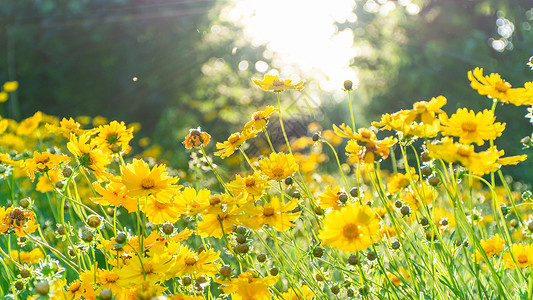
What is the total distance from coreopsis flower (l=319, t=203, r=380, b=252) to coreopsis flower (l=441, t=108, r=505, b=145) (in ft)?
0.96

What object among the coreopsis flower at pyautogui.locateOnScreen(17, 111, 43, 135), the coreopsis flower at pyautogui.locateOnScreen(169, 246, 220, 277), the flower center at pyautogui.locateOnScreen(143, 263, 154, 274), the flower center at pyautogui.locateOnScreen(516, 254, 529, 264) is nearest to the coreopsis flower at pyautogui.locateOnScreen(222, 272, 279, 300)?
the coreopsis flower at pyautogui.locateOnScreen(169, 246, 220, 277)

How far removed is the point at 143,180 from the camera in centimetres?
111

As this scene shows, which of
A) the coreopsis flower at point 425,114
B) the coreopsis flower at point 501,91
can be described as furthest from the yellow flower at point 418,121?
the coreopsis flower at point 501,91

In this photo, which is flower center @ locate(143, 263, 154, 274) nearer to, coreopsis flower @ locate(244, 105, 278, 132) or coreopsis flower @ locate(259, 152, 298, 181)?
coreopsis flower @ locate(259, 152, 298, 181)

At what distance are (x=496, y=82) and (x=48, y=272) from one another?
1.16m

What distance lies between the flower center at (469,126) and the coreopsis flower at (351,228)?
321 millimetres

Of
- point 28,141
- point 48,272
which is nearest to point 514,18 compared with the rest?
point 28,141

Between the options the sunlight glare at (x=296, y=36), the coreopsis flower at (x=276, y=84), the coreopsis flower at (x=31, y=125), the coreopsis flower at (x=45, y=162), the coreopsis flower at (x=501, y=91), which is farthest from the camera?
the sunlight glare at (x=296, y=36)

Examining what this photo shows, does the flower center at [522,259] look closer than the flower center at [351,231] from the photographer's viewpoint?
No

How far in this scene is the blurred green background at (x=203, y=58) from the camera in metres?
7.80

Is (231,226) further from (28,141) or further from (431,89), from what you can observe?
(431,89)

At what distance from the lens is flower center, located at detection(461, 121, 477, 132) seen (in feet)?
3.64

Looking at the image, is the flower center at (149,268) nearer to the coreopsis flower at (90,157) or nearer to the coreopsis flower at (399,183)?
→ the coreopsis flower at (90,157)

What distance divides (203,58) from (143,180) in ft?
24.5
